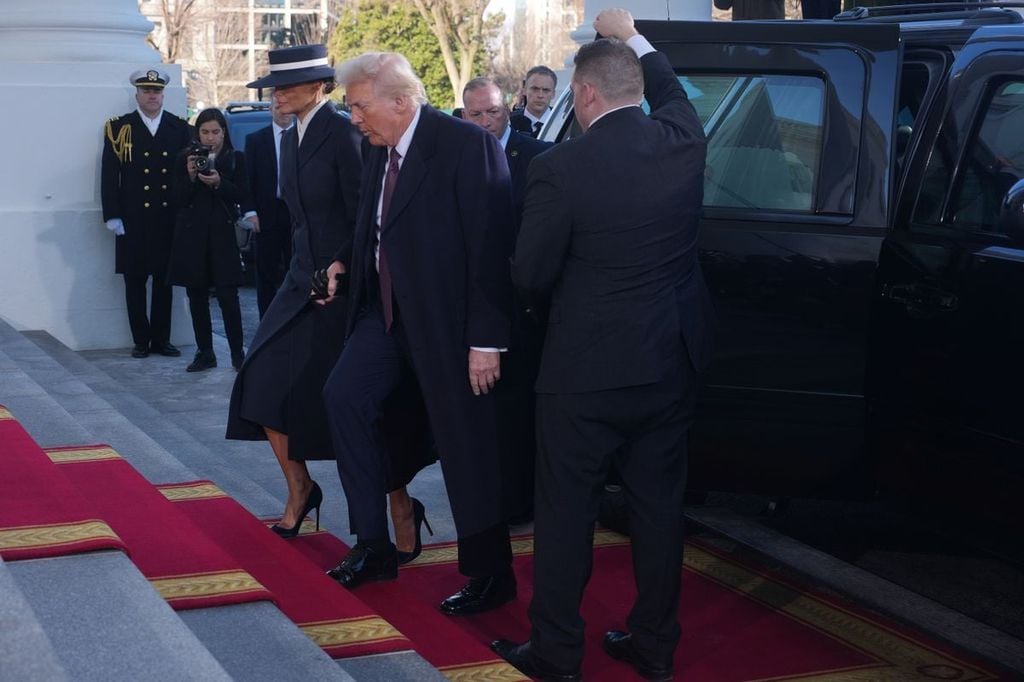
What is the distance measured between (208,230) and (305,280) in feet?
16.8

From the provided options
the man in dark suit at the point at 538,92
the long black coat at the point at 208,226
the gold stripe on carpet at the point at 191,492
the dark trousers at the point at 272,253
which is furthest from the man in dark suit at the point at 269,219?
the gold stripe on carpet at the point at 191,492

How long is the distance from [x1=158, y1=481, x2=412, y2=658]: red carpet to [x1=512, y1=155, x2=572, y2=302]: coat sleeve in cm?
110

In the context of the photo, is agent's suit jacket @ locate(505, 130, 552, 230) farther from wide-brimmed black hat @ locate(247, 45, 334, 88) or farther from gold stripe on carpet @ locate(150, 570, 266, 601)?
gold stripe on carpet @ locate(150, 570, 266, 601)

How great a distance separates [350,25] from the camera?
57125 millimetres

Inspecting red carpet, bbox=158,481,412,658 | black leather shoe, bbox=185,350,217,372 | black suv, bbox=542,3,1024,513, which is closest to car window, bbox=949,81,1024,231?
black suv, bbox=542,3,1024,513

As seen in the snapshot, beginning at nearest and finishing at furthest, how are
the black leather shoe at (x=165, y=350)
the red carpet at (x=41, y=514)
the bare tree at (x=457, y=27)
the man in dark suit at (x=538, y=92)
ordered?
1. the red carpet at (x=41, y=514)
2. the man in dark suit at (x=538, y=92)
3. the black leather shoe at (x=165, y=350)
4. the bare tree at (x=457, y=27)

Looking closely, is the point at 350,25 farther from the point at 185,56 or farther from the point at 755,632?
the point at 755,632

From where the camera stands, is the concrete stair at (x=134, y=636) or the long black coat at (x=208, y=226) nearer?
the concrete stair at (x=134, y=636)

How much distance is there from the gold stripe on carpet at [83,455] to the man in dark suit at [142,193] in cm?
482

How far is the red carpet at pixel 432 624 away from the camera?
14.4 feet

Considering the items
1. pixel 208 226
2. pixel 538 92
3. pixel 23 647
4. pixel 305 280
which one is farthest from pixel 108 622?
pixel 208 226

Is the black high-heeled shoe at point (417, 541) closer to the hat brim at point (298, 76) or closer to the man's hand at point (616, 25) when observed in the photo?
the hat brim at point (298, 76)

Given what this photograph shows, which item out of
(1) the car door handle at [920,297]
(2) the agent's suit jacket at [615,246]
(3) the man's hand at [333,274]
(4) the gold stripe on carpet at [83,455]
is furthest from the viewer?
(4) the gold stripe on carpet at [83,455]

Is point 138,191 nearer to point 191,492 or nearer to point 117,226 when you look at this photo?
point 117,226
